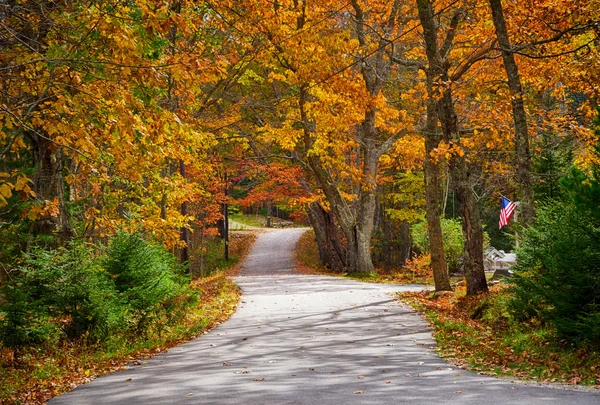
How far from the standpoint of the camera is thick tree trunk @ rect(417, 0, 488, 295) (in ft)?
54.5

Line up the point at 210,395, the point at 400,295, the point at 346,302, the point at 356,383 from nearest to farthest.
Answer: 1. the point at 210,395
2. the point at 356,383
3. the point at 346,302
4. the point at 400,295

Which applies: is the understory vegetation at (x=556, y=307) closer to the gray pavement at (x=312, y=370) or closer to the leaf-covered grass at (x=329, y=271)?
the gray pavement at (x=312, y=370)

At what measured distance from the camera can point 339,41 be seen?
23.6m

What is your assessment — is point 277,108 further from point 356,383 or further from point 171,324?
point 356,383

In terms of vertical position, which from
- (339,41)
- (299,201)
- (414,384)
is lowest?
(414,384)

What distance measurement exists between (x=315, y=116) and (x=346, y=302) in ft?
30.2

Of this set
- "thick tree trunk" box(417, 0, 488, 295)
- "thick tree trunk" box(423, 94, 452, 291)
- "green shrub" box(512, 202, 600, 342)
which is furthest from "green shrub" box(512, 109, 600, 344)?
"thick tree trunk" box(423, 94, 452, 291)

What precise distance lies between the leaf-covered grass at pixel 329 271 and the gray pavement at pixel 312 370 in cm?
1171

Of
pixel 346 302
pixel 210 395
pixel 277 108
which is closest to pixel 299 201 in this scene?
pixel 277 108

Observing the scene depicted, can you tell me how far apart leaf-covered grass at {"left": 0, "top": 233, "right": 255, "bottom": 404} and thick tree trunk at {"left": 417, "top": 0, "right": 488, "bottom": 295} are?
6362mm

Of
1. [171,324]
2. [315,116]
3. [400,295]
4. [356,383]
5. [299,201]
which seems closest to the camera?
[356,383]

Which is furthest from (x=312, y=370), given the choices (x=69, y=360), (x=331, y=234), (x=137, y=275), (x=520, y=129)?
(x=331, y=234)

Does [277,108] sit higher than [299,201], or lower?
higher

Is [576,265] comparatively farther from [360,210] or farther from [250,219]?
[250,219]
